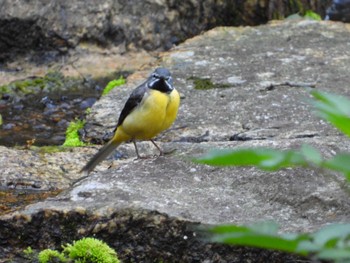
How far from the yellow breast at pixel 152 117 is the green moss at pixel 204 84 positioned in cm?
117

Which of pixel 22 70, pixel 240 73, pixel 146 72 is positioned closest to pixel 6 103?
pixel 22 70

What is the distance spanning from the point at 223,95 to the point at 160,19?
104 inches

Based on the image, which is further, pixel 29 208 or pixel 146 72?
pixel 146 72

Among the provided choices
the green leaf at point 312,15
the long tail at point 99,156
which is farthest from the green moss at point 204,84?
the green leaf at point 312,15

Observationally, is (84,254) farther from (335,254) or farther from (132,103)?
(335,254)

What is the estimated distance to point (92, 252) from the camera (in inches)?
145

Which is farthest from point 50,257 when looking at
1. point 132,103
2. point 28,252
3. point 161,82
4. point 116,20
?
point 116,20

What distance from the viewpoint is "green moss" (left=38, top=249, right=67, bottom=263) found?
3.70 metres

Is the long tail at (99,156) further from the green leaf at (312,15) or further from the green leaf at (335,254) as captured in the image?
the green leaf at (312,15)

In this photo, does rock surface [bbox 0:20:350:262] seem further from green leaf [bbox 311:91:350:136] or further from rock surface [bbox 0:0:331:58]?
rock surface [bbox 0:0:331:58]

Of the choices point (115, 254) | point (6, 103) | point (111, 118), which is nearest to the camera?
point (115, 254)

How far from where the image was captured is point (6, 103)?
7.71 metres

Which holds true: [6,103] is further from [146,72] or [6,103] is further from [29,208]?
[29,208]

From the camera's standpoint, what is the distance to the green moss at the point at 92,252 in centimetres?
368
